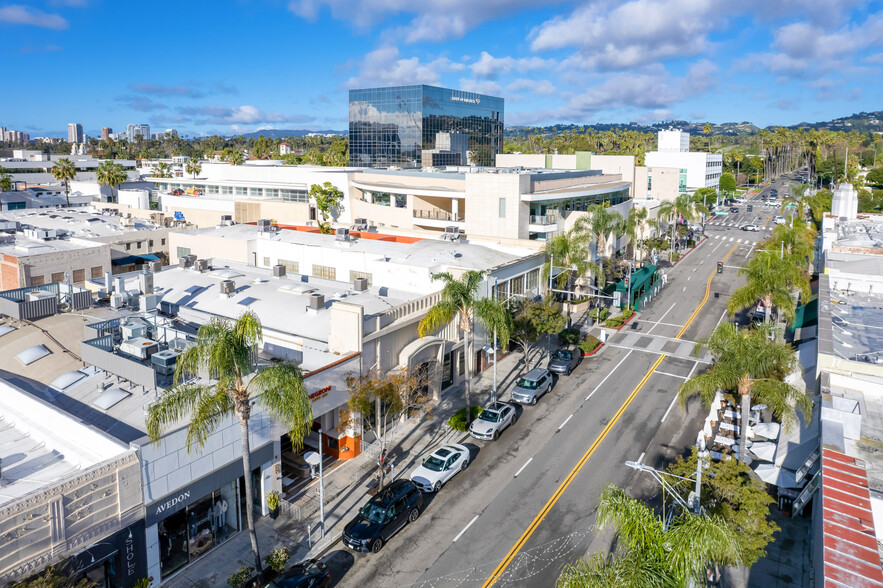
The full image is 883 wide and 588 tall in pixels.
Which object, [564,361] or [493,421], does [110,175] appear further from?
[493,421]

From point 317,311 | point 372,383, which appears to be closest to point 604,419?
point 372,383

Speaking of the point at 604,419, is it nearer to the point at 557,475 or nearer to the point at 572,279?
the point at 557,475

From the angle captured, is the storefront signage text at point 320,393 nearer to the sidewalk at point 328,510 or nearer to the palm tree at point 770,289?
the sidewalk at point 328,510

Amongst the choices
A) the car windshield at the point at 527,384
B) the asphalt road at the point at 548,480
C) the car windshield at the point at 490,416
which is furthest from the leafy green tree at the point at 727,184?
the car windshield at the point at 490,416

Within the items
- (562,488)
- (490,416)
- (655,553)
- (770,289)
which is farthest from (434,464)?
(770,289)

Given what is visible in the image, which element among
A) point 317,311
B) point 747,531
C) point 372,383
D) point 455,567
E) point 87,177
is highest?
point 87,177

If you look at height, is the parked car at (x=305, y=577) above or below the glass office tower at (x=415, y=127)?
below
